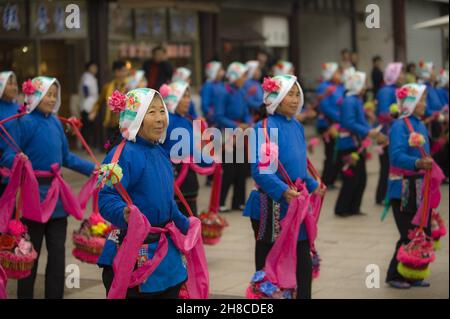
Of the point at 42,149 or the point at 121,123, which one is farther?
the point at 42,149

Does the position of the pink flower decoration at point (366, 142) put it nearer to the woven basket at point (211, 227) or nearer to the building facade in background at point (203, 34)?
the building facade in background at point (203, 34)

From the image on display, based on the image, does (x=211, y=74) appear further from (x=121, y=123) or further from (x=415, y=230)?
(x=121, y=123)

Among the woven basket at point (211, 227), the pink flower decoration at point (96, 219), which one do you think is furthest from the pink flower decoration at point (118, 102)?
the woven basket at point (211, 227)

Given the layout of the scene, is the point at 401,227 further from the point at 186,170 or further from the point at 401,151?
the point at 186,170

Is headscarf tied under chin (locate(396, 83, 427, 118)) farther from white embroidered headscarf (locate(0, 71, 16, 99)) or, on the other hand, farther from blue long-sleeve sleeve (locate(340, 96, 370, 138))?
blue long-sleeve sleeve (locate(340, 96, 370, 138))

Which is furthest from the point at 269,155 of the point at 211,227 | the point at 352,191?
the point at 352,191

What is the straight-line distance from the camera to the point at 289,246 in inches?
261

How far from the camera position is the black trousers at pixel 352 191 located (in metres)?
12.5

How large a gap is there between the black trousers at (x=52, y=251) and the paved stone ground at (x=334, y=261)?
50 centimetres

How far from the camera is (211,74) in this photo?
14930 mm

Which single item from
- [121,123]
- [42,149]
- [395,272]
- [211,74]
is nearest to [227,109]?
[211,74]

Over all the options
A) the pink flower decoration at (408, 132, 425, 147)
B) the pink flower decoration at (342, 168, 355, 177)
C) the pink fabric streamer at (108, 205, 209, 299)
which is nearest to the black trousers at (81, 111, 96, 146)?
the pink flower decoration at (342, 168, 355, 177)

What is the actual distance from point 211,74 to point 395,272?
22.8 ft

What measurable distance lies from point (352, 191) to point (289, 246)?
5.95 metres
